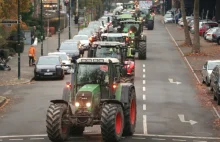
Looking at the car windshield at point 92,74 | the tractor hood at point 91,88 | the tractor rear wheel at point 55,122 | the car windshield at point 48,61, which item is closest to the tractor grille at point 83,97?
the tractor hood at point 91,88

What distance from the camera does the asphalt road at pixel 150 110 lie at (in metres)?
23.4

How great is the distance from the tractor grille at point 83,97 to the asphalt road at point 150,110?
1.46m

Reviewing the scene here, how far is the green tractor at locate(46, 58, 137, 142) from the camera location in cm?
2091

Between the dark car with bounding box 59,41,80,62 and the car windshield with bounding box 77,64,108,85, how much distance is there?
30938 millimetres

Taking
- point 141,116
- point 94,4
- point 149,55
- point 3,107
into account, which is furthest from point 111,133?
point 94,4

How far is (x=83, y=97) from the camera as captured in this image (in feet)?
69.6

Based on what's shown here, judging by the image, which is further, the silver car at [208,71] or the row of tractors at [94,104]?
the silver car at [208,71]

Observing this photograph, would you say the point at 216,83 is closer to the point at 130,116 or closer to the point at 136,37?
the point at 130,116

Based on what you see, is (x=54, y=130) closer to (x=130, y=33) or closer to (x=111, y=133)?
(x=111, y=133)

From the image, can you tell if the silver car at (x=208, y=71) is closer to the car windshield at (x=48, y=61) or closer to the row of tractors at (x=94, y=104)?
the car windshield at (x=48, y=61)

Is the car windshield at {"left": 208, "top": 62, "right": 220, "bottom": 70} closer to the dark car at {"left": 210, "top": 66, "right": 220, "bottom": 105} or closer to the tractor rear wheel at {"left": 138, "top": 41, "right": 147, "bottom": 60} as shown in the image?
the dark car at {"left": 210, "top": 66, "right": 220, "bottom": 105}

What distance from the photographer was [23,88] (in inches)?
1515

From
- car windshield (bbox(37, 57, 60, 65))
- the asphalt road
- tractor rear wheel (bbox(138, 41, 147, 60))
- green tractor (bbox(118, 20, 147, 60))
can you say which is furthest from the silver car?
tractor rear wheel (bbox(138, 41, 147, 60))

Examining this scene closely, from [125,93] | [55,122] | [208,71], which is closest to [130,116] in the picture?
[125,93]
